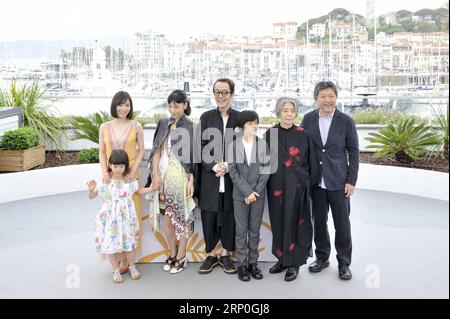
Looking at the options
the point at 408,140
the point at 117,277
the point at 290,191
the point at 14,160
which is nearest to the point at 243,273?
the point at 290,191

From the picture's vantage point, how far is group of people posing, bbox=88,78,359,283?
3.21m

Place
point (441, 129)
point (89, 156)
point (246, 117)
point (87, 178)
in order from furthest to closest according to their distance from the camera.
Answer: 1. point (89, 156)
2. point (87, 178)
3. point (441, 129)
4. point (246, 117)

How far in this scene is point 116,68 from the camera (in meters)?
10.6

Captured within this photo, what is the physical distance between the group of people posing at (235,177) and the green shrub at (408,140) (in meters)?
3.54

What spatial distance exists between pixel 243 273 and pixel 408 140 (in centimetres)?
409

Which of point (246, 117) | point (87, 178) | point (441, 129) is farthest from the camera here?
point (87, 178)

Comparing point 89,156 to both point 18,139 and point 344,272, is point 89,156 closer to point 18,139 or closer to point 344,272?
point 18,139

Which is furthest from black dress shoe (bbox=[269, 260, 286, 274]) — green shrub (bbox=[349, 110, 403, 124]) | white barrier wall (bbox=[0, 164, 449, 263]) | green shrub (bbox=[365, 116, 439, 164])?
green shrub (bbox=[349, 110, 403, 124])

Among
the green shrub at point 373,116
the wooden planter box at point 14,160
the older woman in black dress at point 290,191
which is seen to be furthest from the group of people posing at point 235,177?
the green shrub at point 373,116

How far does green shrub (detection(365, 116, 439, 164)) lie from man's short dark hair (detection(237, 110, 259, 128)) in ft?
12.8

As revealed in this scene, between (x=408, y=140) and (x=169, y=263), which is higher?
(x=408, y=140)

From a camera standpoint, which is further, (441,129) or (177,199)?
(441,129)

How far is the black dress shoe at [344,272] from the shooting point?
10.8 feet

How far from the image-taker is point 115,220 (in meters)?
3.22
